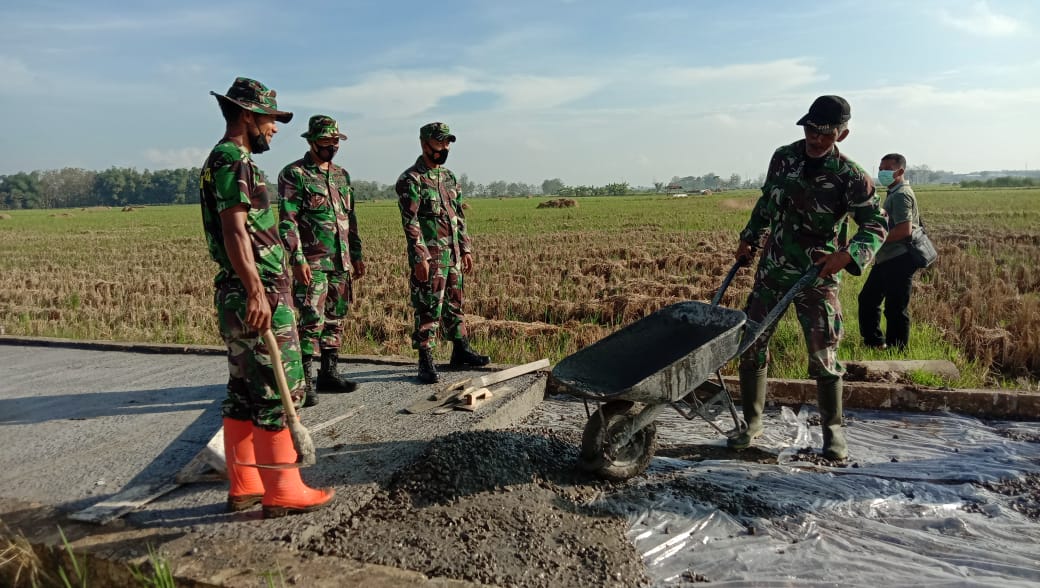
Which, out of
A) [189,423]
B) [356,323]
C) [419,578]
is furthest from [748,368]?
[356,323]

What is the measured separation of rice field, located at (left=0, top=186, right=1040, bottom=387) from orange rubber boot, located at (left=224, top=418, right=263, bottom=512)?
3.27m

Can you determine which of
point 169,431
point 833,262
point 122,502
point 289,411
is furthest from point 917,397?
point 169,431

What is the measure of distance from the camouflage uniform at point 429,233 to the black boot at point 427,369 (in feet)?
0.19

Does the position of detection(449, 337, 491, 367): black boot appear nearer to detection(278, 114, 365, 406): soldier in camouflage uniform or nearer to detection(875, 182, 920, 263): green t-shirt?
detection(278, 114, 365, 406): soldier in camouflage uniform

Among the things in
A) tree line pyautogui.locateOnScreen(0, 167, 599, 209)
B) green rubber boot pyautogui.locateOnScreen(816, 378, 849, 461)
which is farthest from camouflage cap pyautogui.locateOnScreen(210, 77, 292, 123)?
tree line pyautogui.locateOnScreen(0, 167, 599, 209)

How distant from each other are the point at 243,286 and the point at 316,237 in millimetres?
1928

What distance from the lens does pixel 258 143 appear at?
2980 millimetres

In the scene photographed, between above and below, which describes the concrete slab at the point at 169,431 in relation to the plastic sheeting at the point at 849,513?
above

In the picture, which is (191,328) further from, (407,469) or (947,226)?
(947,226)

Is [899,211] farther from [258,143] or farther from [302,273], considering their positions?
[258,143]

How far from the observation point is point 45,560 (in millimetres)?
2746

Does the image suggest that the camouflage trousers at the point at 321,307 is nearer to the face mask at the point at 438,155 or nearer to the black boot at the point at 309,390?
the black boot at the point at 309,390

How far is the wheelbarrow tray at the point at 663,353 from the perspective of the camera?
128 inches

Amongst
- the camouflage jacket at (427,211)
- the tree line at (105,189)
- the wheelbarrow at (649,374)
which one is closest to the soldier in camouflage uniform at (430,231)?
the camouflage jacket at (427,211)
